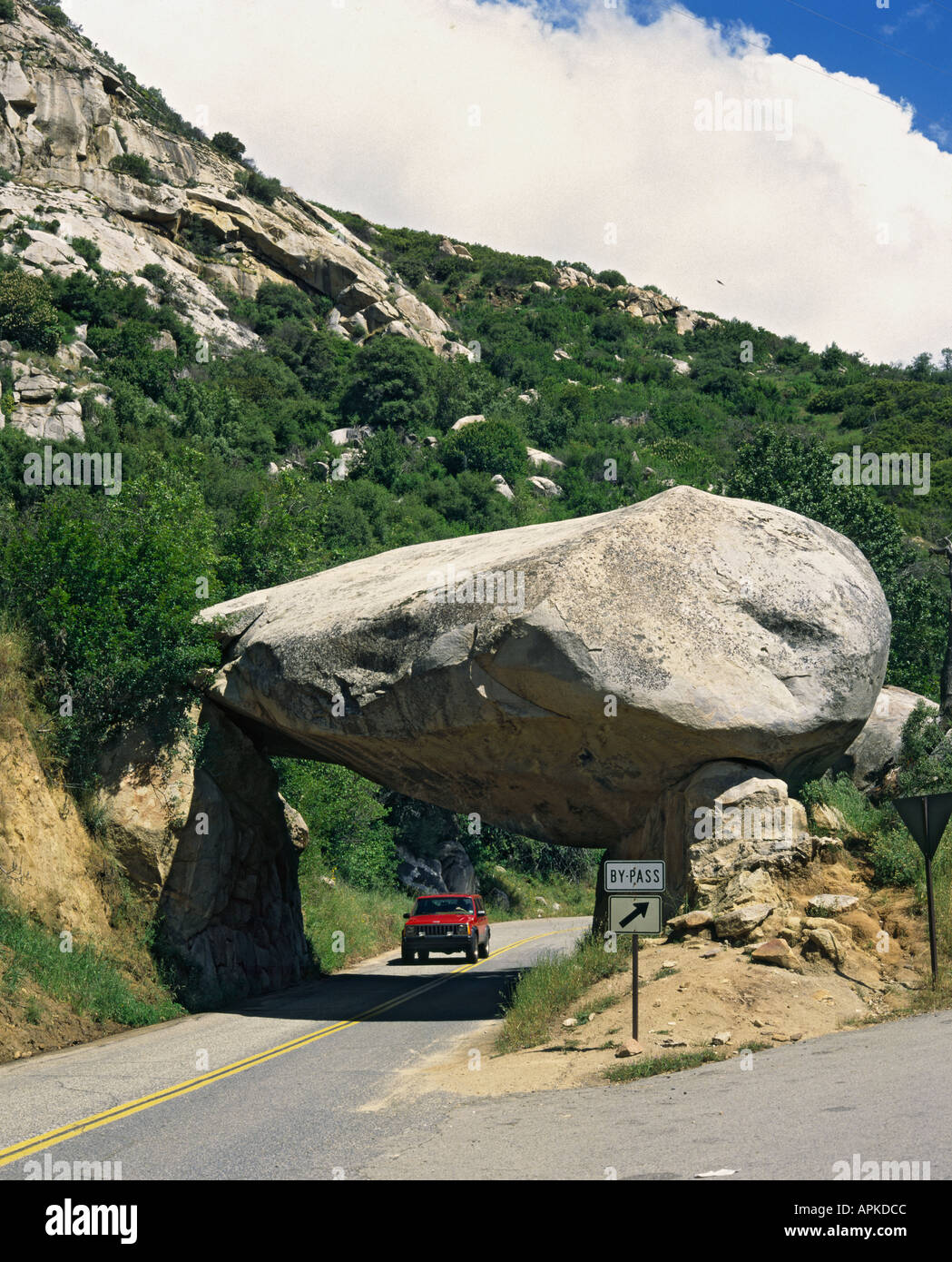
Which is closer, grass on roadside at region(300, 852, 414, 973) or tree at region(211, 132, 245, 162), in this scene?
grass on roadside at region(300, 852, 414, 973)

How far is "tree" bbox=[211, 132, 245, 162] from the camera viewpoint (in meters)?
91.2

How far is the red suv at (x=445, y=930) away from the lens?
965 inches

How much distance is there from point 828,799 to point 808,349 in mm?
79702

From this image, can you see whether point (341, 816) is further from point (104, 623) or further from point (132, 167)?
point (132, 167)

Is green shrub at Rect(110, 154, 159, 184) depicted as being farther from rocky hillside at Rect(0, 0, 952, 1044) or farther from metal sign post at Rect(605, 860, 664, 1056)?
metal sign post at Rect(605, 860, 664, 1056)

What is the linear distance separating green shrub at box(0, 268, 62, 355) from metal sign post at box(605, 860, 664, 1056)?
48.8m

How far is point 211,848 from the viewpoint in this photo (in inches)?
699

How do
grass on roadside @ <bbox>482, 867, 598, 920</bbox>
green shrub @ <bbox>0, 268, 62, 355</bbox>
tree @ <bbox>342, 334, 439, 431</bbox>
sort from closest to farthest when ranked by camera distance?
grass on roadside @ <bbox>482, 867, 598, 920</bbox> → green shrub @ <bbox>0, 268, 62, 355</bbox> → tree @ <bbox>342, 334, 439, 431</bbox>

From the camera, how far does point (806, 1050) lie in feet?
34.0

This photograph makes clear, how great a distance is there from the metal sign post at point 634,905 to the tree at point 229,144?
9250 cm

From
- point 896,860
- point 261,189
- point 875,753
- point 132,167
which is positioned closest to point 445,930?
point 875,753

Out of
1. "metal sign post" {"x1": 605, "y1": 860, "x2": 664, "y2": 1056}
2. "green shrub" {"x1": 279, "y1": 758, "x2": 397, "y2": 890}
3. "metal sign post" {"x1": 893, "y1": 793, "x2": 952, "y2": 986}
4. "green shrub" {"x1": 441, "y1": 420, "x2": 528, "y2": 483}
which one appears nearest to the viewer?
"metal sign post" {"x1": 605, "y1": 860, "x2": 664, "y2": 1056}

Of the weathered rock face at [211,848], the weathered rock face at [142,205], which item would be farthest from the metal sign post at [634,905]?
the weathered rock face at [142,205]

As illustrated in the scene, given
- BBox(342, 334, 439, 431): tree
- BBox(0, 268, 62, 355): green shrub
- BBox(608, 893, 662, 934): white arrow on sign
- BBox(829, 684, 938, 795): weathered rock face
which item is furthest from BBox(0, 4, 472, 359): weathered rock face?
BBox(608, 893, 662, 934): white arrow on sign
